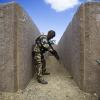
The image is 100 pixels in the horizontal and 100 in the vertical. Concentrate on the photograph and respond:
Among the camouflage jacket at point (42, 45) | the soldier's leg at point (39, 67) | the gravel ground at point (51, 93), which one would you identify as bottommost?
the gravel ground at point (51, 93)

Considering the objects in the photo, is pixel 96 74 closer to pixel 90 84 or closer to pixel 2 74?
pixel 90 84

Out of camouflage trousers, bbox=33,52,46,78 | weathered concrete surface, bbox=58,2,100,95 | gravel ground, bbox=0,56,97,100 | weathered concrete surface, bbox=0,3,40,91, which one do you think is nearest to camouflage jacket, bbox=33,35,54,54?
camouflage trousers, bbox=33,52,46,78

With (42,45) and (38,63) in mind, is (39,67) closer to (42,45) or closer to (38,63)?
(38,63)

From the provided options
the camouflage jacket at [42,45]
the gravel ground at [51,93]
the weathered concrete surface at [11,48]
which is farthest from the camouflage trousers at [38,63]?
the weathered concrete surface at [11,48]

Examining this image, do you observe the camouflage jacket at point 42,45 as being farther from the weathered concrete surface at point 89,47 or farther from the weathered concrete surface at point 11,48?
the weathered concrete surface at point 89,47

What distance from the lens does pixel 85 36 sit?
212 inches

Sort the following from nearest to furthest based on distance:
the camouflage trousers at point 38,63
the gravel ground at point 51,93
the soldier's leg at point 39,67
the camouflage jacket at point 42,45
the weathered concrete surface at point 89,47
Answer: the gravel ground at point 51,93
the weathered concrete surface at point 89,47
the soldier's leg at point 39,67
the camouflage trousers at point 38,63
the camouflage jacket at point 42,45

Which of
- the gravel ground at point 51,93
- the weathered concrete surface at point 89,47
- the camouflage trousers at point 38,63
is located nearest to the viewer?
the gravel ground at point 51,93

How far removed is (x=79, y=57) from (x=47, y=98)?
1375 mm

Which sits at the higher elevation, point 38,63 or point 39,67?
point 38,63

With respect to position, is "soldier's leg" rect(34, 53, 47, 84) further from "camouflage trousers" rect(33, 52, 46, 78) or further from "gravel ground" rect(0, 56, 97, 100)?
"gravel ground" rect(0, 56, 97, 100)

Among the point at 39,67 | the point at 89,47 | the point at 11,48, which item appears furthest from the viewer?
the point at 39,67

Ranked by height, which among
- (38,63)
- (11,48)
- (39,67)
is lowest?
(39,67)

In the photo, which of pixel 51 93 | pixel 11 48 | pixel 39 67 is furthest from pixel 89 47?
pixel 11 48
